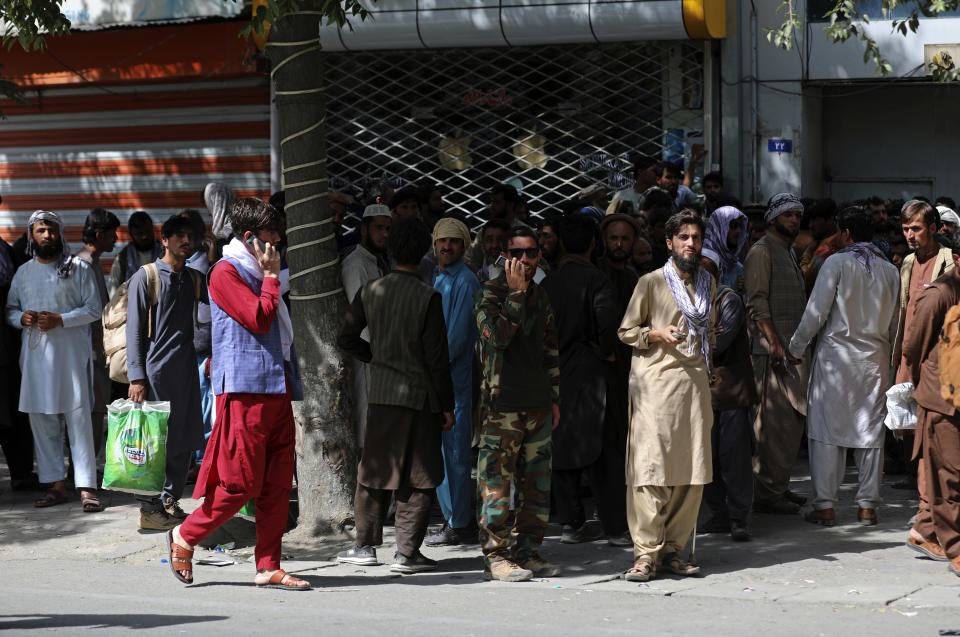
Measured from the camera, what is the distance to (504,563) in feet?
23.0

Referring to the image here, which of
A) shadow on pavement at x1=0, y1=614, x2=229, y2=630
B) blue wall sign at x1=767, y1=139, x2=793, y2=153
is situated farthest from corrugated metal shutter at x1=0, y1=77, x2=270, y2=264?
shadow on pavement at x1=0, y1=614, x2=229, y2=630

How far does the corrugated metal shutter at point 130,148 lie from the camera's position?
46.7ft

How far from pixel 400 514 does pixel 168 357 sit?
219 centimetres

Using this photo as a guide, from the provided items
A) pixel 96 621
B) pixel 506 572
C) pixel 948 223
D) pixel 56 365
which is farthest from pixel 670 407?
pixel 56 365

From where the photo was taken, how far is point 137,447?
8039 millimetres

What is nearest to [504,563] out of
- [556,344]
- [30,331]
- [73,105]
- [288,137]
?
[556,344]

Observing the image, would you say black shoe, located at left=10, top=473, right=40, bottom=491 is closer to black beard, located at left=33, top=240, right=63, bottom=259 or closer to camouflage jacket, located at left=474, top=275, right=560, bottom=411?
black beard, located at left=33, top=240, right=63, bottom=259

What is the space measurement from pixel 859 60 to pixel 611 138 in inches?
96.9

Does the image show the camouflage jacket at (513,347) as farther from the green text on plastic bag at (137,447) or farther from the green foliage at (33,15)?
the green foliage at (33,15)

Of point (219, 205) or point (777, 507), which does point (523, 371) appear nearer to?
point (777, 507)

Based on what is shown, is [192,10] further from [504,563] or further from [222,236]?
[504,563]

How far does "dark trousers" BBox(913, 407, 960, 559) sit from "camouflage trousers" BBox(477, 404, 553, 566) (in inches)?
81.9

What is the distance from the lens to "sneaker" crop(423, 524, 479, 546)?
793 cm

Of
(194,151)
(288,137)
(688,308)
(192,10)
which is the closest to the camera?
(688,308)
